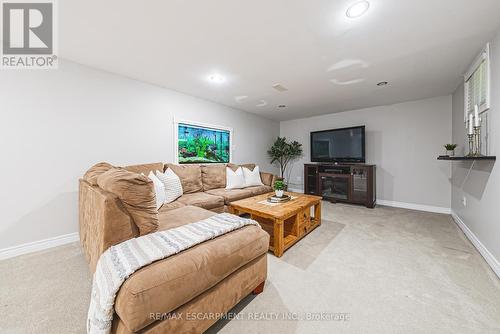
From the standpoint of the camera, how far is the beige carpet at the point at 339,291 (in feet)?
3.84

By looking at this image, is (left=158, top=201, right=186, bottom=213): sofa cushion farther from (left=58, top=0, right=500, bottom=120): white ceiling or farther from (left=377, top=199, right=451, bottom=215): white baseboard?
(left=377, top=199, right=451, bottom=215): white baseboard

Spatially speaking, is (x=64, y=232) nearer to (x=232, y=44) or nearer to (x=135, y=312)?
(x=135, y=312)

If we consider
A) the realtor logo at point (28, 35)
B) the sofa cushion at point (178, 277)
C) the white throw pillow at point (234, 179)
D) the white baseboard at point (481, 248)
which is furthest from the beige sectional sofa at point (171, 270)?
the white baseboard at point (481, 248)

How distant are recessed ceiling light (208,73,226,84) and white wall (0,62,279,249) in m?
0.94

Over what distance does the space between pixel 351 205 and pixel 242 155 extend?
2.62 meters

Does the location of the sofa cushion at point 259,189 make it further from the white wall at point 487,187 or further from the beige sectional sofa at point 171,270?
the white wall at point 487,187

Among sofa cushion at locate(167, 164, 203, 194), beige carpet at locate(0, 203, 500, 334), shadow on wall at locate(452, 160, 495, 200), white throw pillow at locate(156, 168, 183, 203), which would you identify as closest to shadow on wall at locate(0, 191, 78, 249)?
beige carpet at locate(0, 203, 500, 334)

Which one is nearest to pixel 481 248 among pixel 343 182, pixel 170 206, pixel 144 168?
pixel 343 182

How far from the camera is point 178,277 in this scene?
909 mm

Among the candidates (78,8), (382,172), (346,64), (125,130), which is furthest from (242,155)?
(78,8)

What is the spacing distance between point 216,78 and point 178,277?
2.61 meters

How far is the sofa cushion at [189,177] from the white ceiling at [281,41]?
1321 mm

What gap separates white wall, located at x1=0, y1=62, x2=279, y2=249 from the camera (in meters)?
1.99

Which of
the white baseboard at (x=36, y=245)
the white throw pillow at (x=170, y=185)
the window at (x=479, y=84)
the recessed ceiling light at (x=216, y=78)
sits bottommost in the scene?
the white baseboard at (x=36, y=245)
